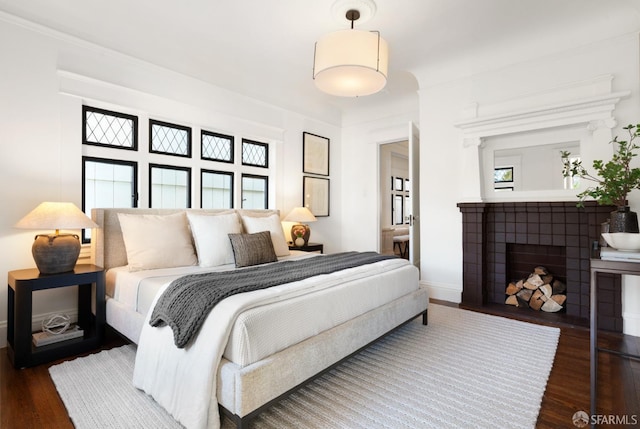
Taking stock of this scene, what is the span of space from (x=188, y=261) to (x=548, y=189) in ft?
12.1

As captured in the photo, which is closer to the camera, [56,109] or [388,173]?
[56,109]

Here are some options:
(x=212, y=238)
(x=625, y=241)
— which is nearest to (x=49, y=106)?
(x=212, y=238)

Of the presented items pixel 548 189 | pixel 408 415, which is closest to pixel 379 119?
pixel 548 189

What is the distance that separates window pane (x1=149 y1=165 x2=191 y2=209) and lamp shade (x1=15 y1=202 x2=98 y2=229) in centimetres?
93

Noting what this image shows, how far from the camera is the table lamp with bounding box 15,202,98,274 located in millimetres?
2395

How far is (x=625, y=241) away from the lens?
1750 millimetres

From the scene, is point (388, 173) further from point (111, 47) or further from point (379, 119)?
point (111, 47)

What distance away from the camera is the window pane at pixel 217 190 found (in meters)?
3.97

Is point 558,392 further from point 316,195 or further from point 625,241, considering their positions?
point 316,195

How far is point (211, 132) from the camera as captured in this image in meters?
4.02

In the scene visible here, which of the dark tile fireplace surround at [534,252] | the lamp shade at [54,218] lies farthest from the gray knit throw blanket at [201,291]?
the dark tile fireplace surround at [534,252]

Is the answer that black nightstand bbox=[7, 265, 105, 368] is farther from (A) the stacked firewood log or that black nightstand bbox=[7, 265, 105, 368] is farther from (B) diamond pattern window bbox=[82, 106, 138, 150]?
(A) the stacked firewood log

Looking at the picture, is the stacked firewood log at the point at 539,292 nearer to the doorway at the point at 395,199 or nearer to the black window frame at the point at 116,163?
the doorway at the point at 395,199

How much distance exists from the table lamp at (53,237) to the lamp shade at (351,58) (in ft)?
7.08
